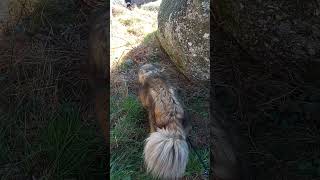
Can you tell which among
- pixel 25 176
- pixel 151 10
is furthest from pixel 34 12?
pixel 25 176

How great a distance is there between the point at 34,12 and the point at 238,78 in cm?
104

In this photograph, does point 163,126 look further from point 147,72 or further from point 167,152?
point 147,72

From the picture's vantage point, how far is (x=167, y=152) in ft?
8.73

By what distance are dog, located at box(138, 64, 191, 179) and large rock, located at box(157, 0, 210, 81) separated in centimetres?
12

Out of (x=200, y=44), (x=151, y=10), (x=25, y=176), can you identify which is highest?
(x=151, y=10)

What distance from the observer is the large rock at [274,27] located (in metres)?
2.67

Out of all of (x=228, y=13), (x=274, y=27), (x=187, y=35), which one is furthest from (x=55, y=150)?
(x=274, y=27)

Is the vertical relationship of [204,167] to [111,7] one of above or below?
below

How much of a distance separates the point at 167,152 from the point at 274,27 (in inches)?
30.6

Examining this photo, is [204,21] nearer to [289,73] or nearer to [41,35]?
[289,73]

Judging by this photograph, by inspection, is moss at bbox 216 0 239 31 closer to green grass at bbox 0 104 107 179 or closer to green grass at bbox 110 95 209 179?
green grass at bbox 110 95 209 179

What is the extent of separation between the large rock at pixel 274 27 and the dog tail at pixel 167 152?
1.81 feet

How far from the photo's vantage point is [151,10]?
8.96 feet

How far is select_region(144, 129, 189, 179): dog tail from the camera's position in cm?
265
